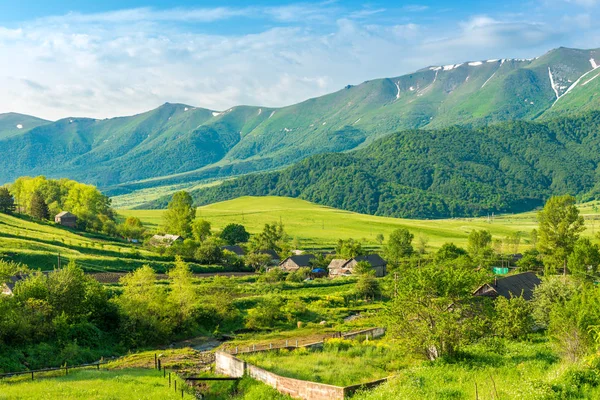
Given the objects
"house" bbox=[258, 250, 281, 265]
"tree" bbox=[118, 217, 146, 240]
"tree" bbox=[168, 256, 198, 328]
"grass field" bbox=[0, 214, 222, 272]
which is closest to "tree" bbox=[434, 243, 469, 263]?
"house" bbox=[258, 250, 281, 265]

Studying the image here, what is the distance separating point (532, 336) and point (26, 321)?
113ft

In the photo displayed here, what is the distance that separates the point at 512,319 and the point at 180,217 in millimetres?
94004

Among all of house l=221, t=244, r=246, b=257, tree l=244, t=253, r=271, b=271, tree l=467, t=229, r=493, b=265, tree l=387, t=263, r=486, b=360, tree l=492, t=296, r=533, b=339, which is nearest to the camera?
tree l=387, t=263, r=486, b=360

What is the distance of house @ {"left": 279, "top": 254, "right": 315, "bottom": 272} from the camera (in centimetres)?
9438

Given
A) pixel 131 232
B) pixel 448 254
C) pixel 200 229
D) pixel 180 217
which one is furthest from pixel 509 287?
pixel 131 232

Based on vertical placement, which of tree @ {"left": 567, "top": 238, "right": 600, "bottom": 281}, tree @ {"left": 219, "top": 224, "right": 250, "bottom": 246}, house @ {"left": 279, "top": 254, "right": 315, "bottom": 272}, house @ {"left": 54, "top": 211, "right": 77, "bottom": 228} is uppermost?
house @ {"left": 54, "top": 211, "right": 77, "bottom": 228}

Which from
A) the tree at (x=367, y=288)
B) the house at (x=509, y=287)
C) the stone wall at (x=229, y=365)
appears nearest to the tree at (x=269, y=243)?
Answer: the tree at (x=367, y=288)

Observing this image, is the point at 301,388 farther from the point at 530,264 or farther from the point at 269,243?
the point at 269,243

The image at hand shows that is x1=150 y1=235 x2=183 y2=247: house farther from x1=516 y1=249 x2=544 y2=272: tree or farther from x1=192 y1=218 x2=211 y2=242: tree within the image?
x1=516 y1=249 x2=544 y2=272: tree

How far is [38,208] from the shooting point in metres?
112

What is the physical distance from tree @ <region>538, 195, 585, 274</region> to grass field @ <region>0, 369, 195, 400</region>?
65093 mm

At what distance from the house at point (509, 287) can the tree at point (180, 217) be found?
250 feet

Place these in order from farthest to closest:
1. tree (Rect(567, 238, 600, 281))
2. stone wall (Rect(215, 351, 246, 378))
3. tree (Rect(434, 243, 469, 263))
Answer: tree (Rect(434, 243, 469, 263))
tree (Rect(567, 238, 600, 281))
stone wall (Rect(215, 351, 246, 378))

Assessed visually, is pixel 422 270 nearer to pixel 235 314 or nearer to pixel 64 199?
pixel 235 314
